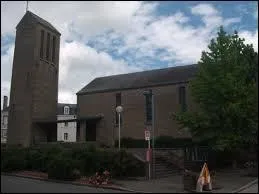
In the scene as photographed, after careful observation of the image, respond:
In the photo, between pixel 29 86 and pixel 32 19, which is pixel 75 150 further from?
pixel 32 19

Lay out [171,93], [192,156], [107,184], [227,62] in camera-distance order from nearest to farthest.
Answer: [107,184] < [227,62] < [192,156] < [171,93]

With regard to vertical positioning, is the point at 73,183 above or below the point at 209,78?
below

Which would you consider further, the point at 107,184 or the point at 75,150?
A: the point at 75,150

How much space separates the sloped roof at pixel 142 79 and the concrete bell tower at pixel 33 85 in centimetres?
487

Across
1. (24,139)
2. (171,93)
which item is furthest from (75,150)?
(24,139)

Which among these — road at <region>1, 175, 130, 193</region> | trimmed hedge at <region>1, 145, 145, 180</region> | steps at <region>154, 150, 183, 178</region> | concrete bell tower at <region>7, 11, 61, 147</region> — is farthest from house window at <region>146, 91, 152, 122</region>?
road at <region>1, 175, 130, 193</region>

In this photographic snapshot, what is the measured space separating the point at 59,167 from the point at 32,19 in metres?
31.2

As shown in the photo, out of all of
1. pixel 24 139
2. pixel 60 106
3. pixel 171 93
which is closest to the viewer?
pixel 171 93

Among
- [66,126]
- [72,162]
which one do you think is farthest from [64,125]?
[72,162]

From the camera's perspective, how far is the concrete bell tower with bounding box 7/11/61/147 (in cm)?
4816

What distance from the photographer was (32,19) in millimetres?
50188

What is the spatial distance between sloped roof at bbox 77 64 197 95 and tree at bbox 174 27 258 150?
503 inches

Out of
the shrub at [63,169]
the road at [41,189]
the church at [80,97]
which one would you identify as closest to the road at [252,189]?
the road at [41,189]

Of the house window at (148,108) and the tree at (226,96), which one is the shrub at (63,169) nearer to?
the tree at (226,96)
